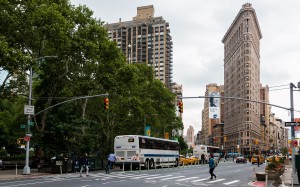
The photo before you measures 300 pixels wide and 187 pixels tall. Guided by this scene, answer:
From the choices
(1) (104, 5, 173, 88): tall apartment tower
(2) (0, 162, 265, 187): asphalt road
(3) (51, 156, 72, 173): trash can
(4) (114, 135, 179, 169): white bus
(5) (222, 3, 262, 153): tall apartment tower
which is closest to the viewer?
(2) (0, 162, 265, 187): asphalt road

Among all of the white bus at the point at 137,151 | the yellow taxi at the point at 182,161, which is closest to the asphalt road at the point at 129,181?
the white bus at the point at 137,151

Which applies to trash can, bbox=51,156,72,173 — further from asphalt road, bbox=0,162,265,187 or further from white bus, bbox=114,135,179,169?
white bus, bbox=114,135,179,169

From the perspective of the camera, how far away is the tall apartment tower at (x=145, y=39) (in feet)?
568

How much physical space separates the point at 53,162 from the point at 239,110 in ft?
455

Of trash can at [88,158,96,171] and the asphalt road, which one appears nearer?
the asphalt road

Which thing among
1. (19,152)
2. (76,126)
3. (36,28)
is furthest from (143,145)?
(19,152)

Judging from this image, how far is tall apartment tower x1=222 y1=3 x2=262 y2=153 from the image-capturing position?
159 meters

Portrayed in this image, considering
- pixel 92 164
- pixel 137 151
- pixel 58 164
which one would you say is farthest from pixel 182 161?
pixel 58 164

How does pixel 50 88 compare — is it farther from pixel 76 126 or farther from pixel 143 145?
pixel 143 145

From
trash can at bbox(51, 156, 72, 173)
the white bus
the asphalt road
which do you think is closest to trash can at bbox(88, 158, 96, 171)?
the white bus

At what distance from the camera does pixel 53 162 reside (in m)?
35.4

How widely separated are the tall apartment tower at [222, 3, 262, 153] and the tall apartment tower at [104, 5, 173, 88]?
29662 mm

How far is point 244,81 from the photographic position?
15888cm

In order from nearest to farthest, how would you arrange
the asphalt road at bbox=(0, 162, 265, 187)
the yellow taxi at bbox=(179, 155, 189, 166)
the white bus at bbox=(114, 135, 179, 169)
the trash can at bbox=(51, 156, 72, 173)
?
the asphalt road at bbox=(0, 162, 265, 187), the trash can at bbox=(51, 156, 72, 173), the white bus at bbox=(114, 135, 179, 169), the yellow taxi at bbox=(179, 155, 189, 166)
